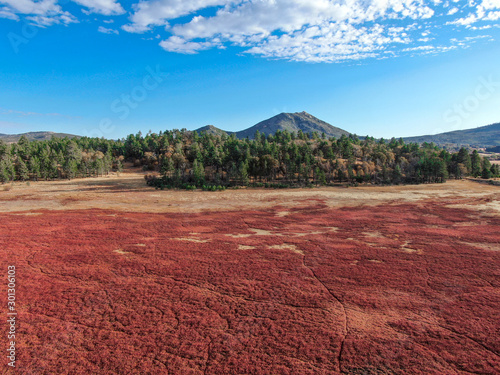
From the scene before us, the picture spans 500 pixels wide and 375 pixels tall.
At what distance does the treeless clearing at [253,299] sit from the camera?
9641 millimetres

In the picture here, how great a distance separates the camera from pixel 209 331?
1113 cm

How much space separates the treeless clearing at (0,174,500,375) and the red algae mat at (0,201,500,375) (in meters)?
0.07

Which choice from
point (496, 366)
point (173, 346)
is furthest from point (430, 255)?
point (173, 346)

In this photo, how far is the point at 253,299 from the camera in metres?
13.8

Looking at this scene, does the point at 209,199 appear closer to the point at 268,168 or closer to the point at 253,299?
the point at 268,168

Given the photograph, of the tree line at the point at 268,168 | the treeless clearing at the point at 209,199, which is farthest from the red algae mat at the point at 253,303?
the tree line at the point at 268,168

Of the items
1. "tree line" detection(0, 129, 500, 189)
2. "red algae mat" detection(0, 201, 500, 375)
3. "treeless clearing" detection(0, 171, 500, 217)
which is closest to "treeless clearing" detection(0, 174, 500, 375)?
"red algae mat" detection(0, 201, 500, 375)

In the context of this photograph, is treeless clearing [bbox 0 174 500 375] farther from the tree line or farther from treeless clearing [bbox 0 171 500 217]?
the tree line

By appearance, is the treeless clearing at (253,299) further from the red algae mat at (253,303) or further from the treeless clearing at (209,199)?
the treeless clearing at (209,199)

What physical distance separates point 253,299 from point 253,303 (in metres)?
0.41

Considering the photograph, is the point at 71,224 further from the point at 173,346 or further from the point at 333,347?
the point at 333,347

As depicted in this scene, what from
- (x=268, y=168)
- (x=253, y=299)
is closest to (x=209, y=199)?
(x=268, y=168)

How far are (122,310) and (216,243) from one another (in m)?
12.1

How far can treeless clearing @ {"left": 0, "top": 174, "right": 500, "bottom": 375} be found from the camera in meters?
9.64
